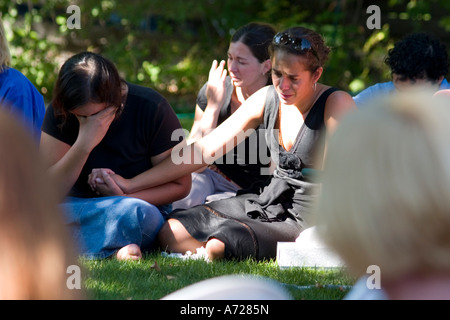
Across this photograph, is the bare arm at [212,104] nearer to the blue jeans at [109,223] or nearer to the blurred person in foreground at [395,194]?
the blue jeans at [109,223]

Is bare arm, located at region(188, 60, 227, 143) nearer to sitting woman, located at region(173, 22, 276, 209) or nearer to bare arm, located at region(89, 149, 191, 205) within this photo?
sitting woman, located at region(173, 22, 276, 209)

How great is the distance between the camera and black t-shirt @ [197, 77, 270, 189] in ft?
15.3

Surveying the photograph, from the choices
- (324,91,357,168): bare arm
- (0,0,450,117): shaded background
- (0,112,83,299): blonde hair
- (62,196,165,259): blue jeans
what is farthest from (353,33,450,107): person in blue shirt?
(0,0,450,117): shaded background

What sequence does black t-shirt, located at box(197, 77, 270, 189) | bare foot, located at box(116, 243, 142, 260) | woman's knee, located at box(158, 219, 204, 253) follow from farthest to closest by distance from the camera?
black t-shirt, located at box(197, 77, 270, 189) → woman's knee, located at box(158, 219, 204, 253) → bare foot, located at box(116, 243, 142, 260)

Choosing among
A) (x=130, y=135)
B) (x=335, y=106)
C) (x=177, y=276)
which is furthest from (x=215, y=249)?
(x=335, y=106)

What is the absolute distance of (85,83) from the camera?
4000mm

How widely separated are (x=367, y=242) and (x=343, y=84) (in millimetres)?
9727

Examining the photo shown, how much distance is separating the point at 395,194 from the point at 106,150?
344 centimetres

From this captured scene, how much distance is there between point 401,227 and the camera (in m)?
1.16

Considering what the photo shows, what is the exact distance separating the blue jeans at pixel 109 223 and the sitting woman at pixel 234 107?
67cm

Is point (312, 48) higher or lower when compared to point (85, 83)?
higher

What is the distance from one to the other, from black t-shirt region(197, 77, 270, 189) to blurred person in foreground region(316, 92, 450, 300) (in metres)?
3.32

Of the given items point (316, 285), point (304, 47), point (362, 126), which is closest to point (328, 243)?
point (362, 126)

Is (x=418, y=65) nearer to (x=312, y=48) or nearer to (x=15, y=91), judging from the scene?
(x=312, y=48)
